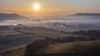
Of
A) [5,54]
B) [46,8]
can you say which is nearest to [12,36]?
[5,54]

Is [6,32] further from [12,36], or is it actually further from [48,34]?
[48,34]

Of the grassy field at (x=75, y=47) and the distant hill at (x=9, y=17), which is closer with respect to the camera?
the grassy field at (x=75, y=47)


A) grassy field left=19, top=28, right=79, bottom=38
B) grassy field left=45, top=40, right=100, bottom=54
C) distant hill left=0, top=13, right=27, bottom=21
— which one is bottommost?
grassy field left=45, top=40, right=100, bottom=54

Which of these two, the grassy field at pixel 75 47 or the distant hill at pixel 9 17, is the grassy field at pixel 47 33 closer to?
the grassy field at pixel 75 47

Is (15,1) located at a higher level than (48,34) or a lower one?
higher

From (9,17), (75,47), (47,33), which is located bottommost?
(75,47)

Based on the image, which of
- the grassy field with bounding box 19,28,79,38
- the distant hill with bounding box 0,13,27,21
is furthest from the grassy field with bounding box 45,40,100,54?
the distant hill with bounding box 0,13,27,21

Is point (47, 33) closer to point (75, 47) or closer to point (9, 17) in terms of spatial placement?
point (75, 47)

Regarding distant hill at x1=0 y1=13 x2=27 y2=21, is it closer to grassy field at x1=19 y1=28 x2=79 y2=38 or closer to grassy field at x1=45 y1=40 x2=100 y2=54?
grassy field at x1=19 y1=28 x2=79 y2=38

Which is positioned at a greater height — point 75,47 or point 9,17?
point 9,17

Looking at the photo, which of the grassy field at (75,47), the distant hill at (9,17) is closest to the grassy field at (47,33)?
the grassy field at (75,47)

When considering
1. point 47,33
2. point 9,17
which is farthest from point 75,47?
point 9,17
